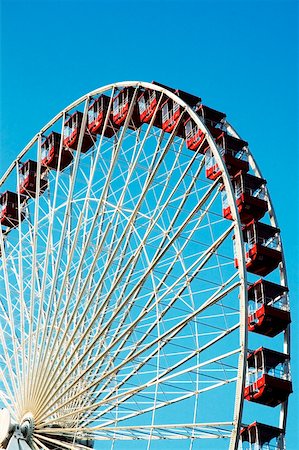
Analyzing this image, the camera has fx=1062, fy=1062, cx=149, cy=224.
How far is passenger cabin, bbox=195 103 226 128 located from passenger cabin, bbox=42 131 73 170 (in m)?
5.71

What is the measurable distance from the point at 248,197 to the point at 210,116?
2891 mm

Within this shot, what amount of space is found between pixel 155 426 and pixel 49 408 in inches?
Answer: 138

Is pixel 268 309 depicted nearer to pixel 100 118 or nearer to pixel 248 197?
pixel 248 197

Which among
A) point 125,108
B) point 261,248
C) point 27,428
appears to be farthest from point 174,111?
point 27,428

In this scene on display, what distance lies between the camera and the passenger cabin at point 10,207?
38000mm

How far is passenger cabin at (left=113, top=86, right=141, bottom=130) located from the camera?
3178 cm

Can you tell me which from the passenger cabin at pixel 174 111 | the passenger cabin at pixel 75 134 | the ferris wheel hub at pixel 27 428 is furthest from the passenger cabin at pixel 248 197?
the ferris wheel hub at pixel 27 428

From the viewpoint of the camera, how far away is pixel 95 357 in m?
28.0

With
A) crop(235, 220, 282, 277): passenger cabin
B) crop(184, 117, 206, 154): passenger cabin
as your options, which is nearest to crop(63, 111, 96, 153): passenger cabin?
crop(184, 117, 206, 154): passenger cabin

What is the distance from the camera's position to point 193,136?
29.5 meters

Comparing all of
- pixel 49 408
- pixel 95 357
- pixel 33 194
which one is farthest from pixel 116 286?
pixel 33 194

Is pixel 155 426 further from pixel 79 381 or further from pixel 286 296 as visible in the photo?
pixel 286 296

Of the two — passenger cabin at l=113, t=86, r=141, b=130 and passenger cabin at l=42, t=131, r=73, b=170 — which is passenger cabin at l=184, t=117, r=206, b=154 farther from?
passenger cabin at l=42, t=131, r=73, b=170

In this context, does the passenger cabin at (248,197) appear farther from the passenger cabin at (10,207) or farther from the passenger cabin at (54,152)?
the passenger cabin at (10,207)
